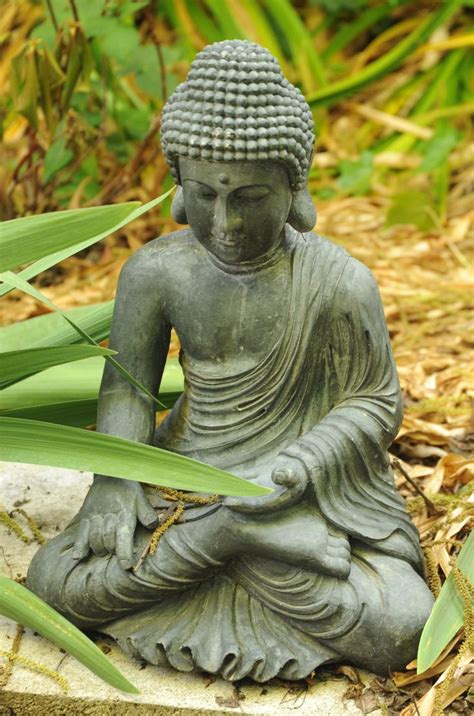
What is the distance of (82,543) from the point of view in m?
2.58

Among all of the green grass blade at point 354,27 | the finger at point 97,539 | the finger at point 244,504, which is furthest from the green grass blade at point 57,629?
the green grass blade at point 354,27

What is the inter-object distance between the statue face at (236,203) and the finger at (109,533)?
2.01 feet

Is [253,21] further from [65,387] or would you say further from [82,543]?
[82,543]

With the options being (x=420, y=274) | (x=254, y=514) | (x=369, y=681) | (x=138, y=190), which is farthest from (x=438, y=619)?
(x=138, y=190)

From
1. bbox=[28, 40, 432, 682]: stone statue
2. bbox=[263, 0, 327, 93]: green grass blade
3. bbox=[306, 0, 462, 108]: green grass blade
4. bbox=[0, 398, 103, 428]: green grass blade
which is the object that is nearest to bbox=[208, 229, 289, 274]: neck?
bbox=[28, 40, 432, 682]: stone statue

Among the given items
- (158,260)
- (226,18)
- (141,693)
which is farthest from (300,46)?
(141,693)

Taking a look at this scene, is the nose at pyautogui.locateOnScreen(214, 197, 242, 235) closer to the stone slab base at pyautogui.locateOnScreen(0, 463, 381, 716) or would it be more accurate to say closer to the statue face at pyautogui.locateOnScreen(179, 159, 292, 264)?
the statue face at pyautogui.locateOnScreen(179, 159, 292, 264)

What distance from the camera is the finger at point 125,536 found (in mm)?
2514

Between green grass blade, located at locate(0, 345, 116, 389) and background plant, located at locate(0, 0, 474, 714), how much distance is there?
0.89 feet

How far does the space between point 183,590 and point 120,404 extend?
43cm

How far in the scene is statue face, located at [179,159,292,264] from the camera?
92.7 inches

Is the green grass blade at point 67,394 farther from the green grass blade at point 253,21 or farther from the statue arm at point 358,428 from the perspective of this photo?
the green grass blade at point 253,21

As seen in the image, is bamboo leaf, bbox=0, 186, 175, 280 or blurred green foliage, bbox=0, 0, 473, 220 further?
blurred green foliage, bbox=0, 0, 473, 220

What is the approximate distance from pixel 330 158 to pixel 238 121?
11.2 feet
